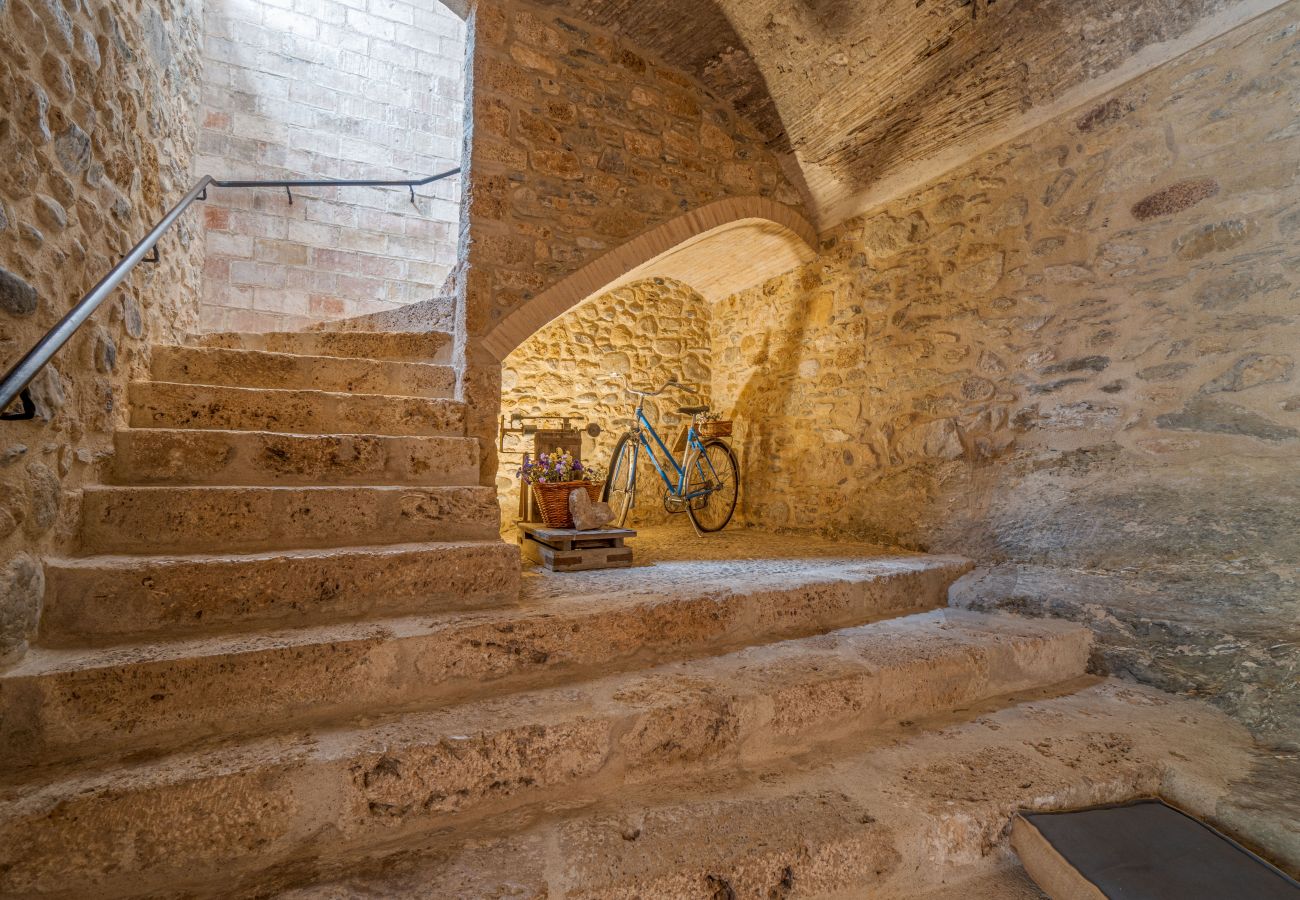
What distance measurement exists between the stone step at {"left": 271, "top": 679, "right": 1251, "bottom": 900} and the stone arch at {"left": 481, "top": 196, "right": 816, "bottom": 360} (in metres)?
2.13

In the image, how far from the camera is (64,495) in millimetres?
1626

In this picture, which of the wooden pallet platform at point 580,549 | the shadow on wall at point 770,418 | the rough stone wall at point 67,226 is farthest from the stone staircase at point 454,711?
the shadow on wall at point 770,418

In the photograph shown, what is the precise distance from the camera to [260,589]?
1.67 meters

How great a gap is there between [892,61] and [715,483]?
272 centimetres

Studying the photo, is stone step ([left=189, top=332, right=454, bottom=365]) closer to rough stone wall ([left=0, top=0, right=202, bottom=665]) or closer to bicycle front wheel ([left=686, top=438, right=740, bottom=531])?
rough stone wall ([left=0, top=0, right=202, bottom=665])

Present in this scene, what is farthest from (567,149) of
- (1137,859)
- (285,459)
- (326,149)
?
(1137,859)

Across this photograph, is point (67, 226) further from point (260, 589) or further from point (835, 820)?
point (835, 820)

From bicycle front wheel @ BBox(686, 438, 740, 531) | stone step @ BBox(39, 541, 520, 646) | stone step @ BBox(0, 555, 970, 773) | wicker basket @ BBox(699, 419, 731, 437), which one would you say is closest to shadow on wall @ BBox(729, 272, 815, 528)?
bicycle front wheel @ BBox(686, 438, 740, 531)

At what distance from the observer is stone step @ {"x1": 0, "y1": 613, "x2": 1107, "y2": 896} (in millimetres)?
1106

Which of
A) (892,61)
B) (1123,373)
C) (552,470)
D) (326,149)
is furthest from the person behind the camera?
(326,149)

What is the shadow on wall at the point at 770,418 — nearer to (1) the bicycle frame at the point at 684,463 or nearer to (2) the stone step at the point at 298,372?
(1) the bicycle frame at the point at 684,463

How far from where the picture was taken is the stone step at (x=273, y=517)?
5.70 ft

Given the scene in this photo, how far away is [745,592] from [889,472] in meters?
1.66

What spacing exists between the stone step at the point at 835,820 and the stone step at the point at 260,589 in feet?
2.02
